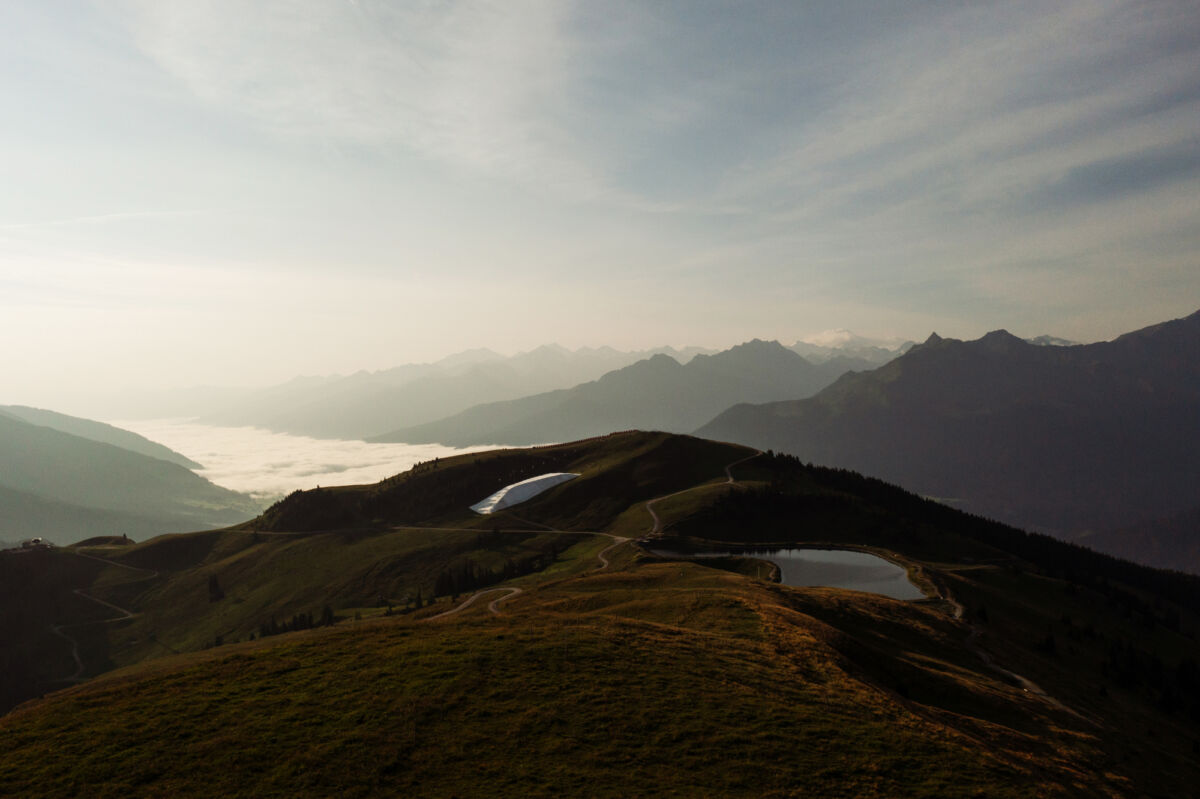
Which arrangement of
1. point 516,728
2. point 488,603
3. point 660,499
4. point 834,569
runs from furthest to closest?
point 660,499 < point 834,569 < point 488,603 < point 516,728

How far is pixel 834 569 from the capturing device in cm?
10994

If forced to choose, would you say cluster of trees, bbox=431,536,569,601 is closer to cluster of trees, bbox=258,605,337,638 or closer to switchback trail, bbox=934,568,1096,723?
cluster of trees, bbox=258,605,337,638

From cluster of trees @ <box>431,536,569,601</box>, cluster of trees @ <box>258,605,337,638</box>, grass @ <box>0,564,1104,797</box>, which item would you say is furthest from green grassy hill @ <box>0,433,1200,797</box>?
cluster of trees @ <box>258,605,337,638</box>

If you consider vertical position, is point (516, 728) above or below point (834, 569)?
above

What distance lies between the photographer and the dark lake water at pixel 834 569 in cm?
9712

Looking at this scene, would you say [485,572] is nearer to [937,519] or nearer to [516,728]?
[516,728]

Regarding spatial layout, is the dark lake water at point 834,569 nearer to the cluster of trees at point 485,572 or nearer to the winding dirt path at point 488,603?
the cluster of trees at point 485,572

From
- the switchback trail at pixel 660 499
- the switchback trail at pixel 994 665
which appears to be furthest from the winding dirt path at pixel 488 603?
the switchback trail at pixel 994 665

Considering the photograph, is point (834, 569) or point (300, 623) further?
point (300, 623)

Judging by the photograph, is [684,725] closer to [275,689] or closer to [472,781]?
[472,781]

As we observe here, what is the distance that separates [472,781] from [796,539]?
121m

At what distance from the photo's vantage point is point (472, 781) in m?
28.8

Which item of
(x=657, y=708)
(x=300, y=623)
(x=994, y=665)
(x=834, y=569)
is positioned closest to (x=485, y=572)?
(x=300, y=623)

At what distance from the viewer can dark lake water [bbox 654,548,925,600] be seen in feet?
319
